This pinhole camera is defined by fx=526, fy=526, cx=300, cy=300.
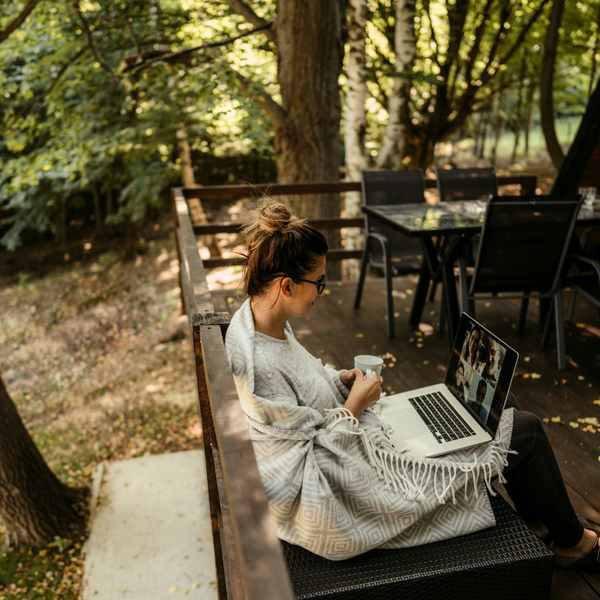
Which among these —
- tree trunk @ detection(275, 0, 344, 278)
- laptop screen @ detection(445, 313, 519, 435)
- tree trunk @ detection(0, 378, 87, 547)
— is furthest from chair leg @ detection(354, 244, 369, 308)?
tree trunk @ detection(0, 378, 87, 547)

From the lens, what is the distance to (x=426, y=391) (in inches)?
79.2

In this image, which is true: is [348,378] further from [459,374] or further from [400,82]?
[400,82]

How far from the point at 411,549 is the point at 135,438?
560cm

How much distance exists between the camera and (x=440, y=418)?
1.82 m

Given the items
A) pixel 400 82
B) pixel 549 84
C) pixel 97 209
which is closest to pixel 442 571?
pixel 400 82

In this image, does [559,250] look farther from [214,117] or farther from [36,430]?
[36,430]

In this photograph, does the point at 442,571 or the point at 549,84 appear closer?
the point at 442,571

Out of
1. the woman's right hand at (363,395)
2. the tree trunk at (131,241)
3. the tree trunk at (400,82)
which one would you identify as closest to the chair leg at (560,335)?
the woman's right hand at (363,395)

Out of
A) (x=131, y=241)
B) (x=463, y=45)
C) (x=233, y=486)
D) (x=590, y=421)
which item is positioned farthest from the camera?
(x=131, y=241)

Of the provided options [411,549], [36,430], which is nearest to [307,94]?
A: [411,549]

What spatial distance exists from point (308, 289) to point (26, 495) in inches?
160

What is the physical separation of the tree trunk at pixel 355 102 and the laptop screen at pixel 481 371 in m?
4.70

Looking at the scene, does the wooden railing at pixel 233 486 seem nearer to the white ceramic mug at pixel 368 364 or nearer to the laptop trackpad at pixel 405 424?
the white ceramic mug at pixel 368 364

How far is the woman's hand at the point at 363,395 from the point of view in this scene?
5.14 feet
